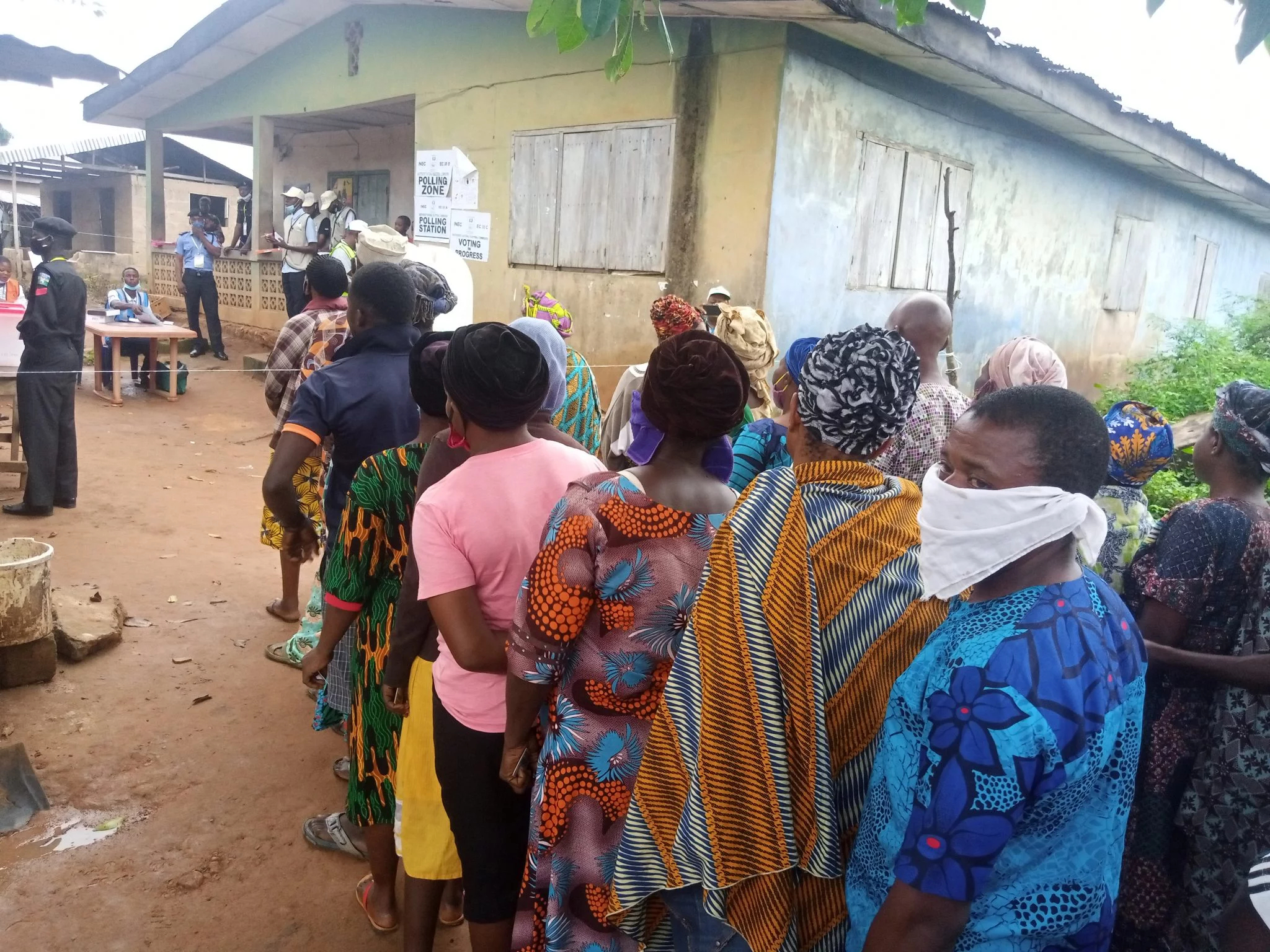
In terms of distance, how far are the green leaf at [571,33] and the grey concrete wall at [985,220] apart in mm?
4379

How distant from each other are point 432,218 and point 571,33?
7.32 meters

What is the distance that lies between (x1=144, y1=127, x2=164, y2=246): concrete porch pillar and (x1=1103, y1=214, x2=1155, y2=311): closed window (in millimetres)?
14529

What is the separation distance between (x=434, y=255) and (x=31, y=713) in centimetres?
423

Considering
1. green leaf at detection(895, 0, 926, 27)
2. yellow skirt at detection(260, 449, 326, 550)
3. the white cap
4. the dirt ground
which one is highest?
green leaf at detection(895, 0, 926, 27)

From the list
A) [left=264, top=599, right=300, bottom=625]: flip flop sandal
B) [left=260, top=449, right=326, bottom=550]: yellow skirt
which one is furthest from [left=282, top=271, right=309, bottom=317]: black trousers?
[left=260, top=449, right=326, bottom=550]: yellow skirt

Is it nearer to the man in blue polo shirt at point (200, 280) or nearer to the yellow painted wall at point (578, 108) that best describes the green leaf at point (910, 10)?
the yellow painted wall at point (578, 108)

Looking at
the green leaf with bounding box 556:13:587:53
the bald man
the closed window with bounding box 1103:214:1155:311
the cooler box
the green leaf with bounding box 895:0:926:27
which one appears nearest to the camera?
the green leaf with bounding box 556:13:587:53

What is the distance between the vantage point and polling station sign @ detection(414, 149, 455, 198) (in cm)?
866

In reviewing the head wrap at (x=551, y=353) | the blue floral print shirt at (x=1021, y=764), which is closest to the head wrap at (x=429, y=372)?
the head wrap at (x=551, y=353)

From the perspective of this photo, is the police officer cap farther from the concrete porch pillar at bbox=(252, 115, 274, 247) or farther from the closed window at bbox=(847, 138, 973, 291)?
the concrete porch pillar at bbox=(252, 115, 274, 247)

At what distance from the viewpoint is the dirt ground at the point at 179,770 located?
2.65 m

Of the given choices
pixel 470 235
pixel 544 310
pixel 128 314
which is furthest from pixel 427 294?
pixel 128 314

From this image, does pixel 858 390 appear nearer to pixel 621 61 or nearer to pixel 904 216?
A: pixel 621 61

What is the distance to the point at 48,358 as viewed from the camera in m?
6.07
